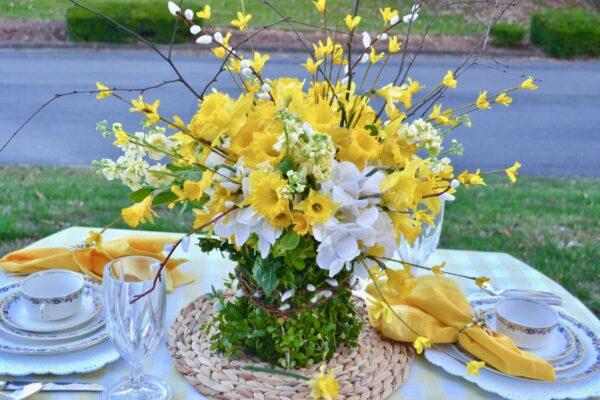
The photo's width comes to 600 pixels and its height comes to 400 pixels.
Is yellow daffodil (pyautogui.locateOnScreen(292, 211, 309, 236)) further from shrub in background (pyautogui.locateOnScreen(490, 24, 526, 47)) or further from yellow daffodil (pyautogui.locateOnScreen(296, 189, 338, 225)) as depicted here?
shrub in background (pyautogui.locateOnScreen(490, 24, 526, 47))

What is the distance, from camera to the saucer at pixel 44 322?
1404 mm

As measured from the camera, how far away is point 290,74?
7895mm

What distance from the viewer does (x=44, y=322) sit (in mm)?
1430

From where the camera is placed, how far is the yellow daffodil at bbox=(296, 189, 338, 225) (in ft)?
3.59

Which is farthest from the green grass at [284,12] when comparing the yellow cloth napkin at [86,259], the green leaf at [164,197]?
the green leaf at [164,197]

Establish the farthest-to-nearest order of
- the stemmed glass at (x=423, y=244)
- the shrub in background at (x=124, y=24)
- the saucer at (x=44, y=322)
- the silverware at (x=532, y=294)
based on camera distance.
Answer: the shrub in background at (x=124, y=24), the silverware at (x=532, y=294), the stemmed glass at (x=423, y=244), the saucer at (x=44, y=322)

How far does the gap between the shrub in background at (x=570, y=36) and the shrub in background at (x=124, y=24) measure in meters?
4.86

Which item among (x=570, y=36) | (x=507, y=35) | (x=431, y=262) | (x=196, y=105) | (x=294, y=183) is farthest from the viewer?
(x=507, y=35)

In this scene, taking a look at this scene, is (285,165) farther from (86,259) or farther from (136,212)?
(86,259)

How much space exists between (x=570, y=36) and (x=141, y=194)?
960 centimetres

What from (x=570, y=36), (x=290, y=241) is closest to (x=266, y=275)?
(x=290, y=241)

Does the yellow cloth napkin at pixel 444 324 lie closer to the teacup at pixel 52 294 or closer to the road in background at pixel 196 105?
the teacup at pixel 52 294

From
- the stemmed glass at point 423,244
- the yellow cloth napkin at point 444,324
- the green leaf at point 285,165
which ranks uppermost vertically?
the green leaf at point 285,165

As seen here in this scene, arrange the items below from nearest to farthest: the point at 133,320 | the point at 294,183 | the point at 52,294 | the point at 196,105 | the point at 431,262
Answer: the point at 294,183, the point at 133,320, the point at 52,294, the point at 431,262, the point at 196,105
